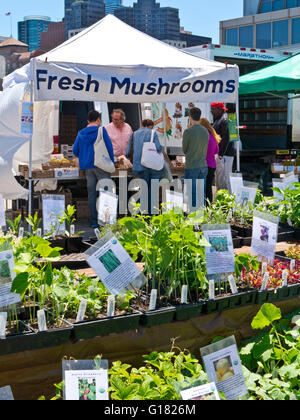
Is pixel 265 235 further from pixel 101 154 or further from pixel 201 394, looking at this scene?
pixel 101 154

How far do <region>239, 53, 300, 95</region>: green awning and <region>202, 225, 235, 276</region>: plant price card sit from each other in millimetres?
5275

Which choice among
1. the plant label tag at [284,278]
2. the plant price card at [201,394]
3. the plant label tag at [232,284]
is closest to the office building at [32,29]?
the plant label tag at [284,278]

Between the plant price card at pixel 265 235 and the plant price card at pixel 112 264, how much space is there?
3.06 feet

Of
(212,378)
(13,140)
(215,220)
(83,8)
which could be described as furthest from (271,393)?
(83,8)

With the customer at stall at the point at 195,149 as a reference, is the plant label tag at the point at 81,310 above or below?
below

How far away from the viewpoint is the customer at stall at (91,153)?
693 cm

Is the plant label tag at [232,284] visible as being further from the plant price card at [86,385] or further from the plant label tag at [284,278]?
the plant price card at [86,385]

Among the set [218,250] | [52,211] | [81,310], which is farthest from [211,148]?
[81,310]

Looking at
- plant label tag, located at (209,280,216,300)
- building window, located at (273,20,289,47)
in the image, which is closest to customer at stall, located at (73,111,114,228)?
plant label tag, located at (209,280,216,300)

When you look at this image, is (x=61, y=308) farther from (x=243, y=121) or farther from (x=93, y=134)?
(x=243, y=121)

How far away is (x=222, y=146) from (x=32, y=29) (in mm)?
A: 167250

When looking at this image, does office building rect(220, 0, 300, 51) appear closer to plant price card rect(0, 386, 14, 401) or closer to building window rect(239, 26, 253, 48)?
building window rect(239, 26, 253, 48)

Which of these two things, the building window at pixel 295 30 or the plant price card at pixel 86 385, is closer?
the plant price card at pixel 86 385

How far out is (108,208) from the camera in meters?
4.80
